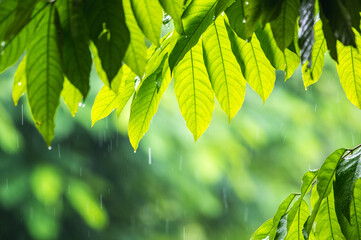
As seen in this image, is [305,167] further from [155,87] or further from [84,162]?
[155,87]

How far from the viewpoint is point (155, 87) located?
2.89ft

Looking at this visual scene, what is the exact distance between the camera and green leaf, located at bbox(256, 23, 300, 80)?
2.72 ft

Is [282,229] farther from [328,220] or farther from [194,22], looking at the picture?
[194,22]

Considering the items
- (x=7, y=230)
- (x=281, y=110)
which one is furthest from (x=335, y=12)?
(x=7, y=230)

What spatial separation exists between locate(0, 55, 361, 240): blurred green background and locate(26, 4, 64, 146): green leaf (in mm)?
3210

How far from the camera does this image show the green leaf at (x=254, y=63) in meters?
0.90

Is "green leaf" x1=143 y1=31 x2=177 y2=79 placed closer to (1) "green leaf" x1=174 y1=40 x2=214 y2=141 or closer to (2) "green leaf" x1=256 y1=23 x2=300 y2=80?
(1) "green leaf" x1=174 y1=40 x2=214 y2=141

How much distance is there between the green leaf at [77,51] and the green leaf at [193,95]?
364 mm

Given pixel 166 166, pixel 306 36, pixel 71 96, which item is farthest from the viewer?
pixel 166 166

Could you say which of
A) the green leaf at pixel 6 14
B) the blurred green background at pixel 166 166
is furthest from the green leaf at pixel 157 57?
the blurred green background at pixel 166 166

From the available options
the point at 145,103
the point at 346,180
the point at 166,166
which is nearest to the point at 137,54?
the point at 145,103

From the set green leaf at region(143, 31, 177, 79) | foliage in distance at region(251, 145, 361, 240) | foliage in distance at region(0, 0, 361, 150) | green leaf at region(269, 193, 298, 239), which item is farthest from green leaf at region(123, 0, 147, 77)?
green leaf at region(269, 193, 298, 239)

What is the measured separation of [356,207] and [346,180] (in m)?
0.08

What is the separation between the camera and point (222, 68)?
0.90 m
